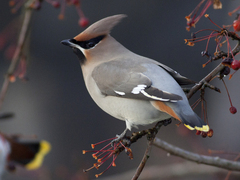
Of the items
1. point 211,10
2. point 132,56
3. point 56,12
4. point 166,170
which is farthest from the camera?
point 56,12

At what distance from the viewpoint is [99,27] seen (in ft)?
8.72

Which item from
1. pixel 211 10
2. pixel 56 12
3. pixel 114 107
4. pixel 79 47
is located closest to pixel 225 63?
pixel 114 107

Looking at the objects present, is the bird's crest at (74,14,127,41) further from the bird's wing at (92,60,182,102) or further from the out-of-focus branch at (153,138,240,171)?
the out-of-focus branch at (153,138,240,171)

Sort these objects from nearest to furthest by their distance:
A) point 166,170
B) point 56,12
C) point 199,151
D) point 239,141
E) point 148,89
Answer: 1. point 148,89
2. point 166,170
3. point 199,151
4. point 239,141
5. point 56,12

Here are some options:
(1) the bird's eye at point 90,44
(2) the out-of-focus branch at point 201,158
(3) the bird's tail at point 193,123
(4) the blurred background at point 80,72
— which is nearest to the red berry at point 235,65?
(3) the bird's tail at point 193,123

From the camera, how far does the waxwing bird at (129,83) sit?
7.09 feet

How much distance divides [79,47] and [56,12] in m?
2.43

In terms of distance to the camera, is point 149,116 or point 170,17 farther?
point 170,17

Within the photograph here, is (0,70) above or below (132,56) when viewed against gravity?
below

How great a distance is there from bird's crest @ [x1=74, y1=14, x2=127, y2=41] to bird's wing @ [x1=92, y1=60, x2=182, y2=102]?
0.24m

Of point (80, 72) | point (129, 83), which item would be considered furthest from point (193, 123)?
point (80, 72)

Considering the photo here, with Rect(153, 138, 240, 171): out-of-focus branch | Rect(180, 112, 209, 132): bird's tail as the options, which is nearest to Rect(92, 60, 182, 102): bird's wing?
Rect(180, 112, 209, 132): bird's tail

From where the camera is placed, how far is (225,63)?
6.16 feet

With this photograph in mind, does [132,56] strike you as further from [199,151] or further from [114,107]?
[199,151]
